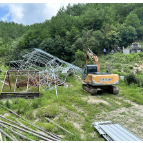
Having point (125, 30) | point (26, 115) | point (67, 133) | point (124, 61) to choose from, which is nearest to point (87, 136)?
point (67, 133)

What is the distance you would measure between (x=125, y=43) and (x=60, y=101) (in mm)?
30245

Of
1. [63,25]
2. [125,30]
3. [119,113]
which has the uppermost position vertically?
[63,25]

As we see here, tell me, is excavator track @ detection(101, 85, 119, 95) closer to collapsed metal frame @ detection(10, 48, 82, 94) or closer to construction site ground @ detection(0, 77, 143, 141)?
construction site ground @ detection(0, 77, 143, 141)

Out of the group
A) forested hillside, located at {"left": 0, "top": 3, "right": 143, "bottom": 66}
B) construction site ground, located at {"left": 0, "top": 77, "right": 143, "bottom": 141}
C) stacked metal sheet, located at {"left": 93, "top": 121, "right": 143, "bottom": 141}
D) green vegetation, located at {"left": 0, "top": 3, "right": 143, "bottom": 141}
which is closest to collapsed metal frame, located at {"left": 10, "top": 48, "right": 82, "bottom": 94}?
green vegetation, located at {"left": 0, "top": 3, "right": 143, "bottom": 141}

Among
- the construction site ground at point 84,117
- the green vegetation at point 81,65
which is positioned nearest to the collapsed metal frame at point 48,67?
the green vegetation at point 81,65

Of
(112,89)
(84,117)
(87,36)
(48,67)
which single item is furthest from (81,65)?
(84,117)

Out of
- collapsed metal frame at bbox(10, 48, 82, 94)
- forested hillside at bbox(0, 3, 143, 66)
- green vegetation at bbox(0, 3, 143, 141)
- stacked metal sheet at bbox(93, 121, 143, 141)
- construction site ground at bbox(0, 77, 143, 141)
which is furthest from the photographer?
forested hillside at bbox(0, 3, 143, 66)

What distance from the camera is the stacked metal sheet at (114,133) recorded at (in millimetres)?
4439

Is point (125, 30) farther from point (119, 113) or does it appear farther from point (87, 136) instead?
point (87, 136)

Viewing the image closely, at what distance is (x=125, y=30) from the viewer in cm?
3362

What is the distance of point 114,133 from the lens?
187 inches

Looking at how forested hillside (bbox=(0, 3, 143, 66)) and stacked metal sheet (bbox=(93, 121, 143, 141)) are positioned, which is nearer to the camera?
stacked metal sheet (bbox=(93, 121, 143, 141))

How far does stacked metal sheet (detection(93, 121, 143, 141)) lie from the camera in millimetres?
4439

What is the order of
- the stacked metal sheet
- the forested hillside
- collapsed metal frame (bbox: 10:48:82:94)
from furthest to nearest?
1. the forested hillside
2. collapsed metal frame (bbox: 10:48:82:94)
3. the stacked metal sheet
